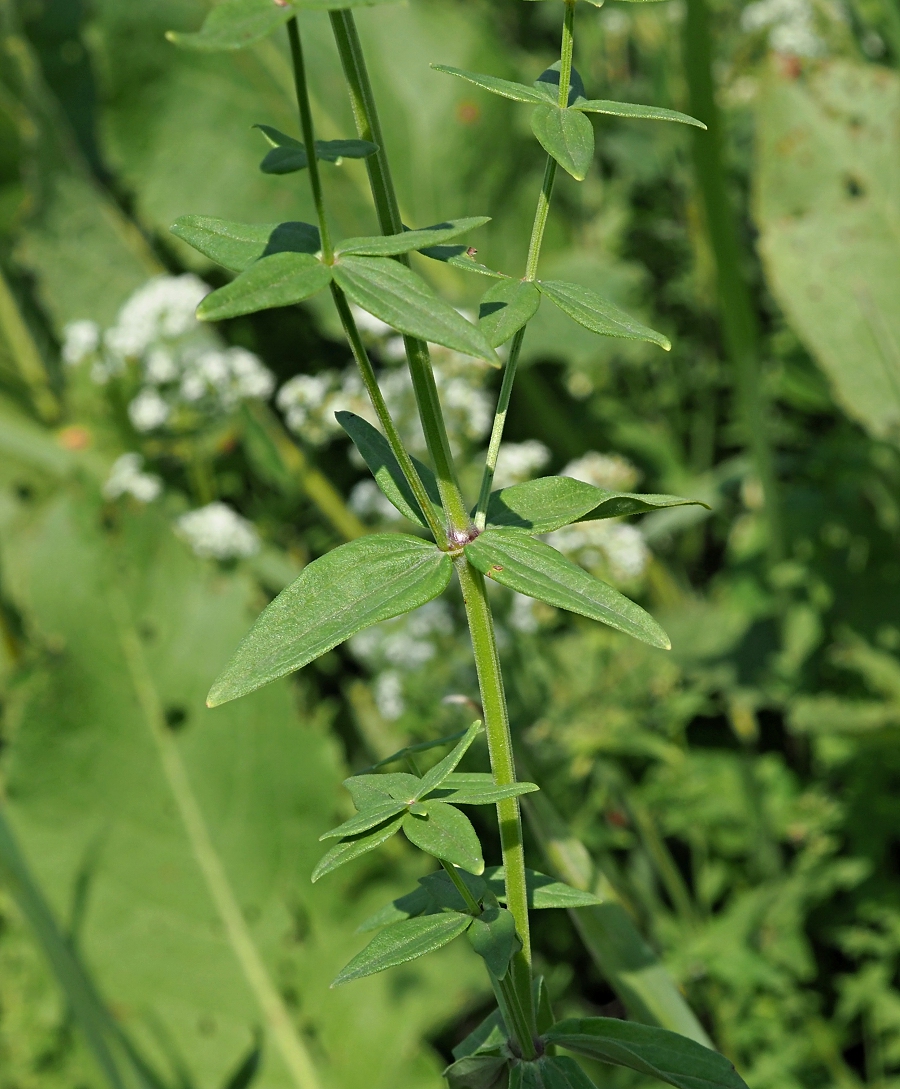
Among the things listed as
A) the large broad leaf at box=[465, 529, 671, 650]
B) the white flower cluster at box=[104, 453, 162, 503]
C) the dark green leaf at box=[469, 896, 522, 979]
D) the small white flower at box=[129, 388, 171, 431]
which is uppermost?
the large broad leaf at box=[465, 529, 671, 650]

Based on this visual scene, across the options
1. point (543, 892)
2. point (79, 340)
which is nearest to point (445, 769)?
point (543, 892)

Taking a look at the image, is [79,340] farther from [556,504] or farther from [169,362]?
[556,504]

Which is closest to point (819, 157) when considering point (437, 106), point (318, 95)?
point (437, 106)

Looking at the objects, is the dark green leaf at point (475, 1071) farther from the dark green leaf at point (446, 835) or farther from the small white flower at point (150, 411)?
the small white flower at point (150, 411)

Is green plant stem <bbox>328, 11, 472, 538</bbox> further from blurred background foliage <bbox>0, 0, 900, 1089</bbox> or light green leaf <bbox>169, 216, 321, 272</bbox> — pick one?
blurred background foliage <bbox>0, 0, 900, 1089</bbox>

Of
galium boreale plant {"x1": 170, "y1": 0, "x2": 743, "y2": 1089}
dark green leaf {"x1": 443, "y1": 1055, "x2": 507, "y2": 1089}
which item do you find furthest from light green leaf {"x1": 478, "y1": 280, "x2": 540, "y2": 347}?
dark green leaf {"x1": 443, "y1": 1055, "x2": 507, "y2": 1089}

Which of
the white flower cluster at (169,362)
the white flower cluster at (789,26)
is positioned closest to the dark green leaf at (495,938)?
the white flower cluster at (169,362)
